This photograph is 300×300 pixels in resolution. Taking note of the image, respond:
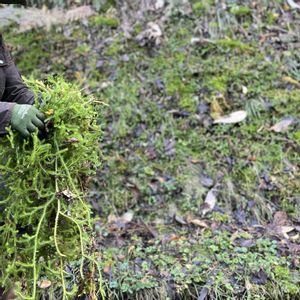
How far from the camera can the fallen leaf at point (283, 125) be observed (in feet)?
14.4

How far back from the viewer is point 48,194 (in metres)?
2.17

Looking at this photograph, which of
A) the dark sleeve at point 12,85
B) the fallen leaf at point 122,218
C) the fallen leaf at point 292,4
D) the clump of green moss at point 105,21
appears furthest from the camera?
the clump of green moss at point 105,21

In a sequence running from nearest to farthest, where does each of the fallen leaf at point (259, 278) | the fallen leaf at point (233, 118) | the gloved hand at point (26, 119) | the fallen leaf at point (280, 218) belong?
the gloved hand at point (26, 119)
the fallen leaf at point (259, 278)
the fallen leaf at point (280, 218)
the fallen leaf at point (233, 118)

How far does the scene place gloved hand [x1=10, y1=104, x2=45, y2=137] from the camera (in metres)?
2.11

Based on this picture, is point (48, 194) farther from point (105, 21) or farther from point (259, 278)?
point (105, 21)

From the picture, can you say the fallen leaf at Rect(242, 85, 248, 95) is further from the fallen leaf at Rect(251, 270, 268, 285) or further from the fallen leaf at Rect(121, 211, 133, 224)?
the fallen leaf at Rect(251, 270, 268, 285)

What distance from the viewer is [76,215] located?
2332 millimetres

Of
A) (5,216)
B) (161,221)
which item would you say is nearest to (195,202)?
(161,221)

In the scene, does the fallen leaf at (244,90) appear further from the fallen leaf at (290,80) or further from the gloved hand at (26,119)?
the gloved hand at (26,119)

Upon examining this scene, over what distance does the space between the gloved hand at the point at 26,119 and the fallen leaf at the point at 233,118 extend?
2664 millimetres

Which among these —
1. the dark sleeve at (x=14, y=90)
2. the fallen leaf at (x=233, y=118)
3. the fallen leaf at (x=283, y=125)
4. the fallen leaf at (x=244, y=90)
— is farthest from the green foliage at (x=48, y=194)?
the fallen leaf at (x=244, y=90)

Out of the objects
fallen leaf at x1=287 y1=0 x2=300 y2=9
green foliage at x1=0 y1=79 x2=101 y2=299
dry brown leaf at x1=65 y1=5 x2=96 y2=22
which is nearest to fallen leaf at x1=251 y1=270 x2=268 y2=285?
green foliage at x1=0 y1=79 x2=101 y2=299

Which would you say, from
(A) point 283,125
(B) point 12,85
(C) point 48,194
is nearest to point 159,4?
(A) point 283,125

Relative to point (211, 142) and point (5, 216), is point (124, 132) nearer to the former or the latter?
point (211, 142)
